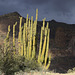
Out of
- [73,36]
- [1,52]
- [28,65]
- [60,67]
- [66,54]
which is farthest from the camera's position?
[73,36]

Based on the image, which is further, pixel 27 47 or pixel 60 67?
pixel 60 67

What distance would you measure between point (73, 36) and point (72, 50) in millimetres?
3615

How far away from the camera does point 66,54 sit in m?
22.0

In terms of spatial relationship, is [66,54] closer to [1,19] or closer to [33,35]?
[33,35]

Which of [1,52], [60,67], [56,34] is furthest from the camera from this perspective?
[56,34]

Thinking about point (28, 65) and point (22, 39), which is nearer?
point (28, 65)

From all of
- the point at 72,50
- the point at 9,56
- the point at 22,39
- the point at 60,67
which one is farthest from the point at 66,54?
the point at 9,56

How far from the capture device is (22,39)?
13.2 meters

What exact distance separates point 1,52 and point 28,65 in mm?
3220

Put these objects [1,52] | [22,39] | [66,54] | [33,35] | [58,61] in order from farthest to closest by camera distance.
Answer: [66,54]
[58,61]
[22,39]
[33,35]
[1,52]

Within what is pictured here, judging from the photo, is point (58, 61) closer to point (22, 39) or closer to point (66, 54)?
point (66, 54)

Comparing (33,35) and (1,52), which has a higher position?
(33,35)

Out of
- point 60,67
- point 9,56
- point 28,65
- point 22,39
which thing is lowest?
point 60,67

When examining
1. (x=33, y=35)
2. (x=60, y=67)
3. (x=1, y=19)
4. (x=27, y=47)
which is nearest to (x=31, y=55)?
(x=27, y=47)
